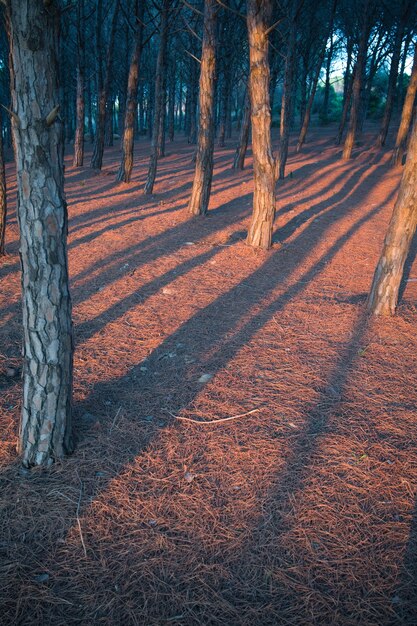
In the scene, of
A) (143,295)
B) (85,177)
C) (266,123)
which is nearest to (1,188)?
(143,295)

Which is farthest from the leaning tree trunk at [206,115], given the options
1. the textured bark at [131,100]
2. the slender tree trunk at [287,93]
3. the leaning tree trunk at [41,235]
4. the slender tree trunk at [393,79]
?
the slender tree trunk at [393,79]

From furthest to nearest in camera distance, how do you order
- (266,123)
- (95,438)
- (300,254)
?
(300,254) < (266,123) < (95,438)

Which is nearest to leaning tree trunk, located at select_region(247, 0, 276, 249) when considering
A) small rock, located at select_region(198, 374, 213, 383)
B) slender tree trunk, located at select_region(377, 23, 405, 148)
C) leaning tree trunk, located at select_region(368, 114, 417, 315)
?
leaning tree trunk, located at select_region(368, 114, 417, 315)

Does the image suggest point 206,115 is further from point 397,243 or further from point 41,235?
point 41,235

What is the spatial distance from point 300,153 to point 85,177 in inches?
514

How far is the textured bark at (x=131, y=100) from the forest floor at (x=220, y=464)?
26.7ft

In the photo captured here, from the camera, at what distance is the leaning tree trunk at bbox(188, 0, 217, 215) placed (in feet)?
29.6

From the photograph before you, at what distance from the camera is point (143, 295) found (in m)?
6.07

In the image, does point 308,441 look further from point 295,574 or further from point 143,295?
point 143,295

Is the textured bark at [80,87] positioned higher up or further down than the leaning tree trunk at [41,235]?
higher up

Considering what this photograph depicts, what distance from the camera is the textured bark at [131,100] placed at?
39.9 feet

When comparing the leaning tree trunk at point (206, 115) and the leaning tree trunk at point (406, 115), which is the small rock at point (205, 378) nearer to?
the leaning tree trunk at point (206, 115)

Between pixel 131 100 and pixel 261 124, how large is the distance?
7131 millimetres

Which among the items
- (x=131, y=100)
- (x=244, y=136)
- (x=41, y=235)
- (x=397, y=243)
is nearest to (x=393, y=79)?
(x=244, y=136)
